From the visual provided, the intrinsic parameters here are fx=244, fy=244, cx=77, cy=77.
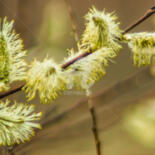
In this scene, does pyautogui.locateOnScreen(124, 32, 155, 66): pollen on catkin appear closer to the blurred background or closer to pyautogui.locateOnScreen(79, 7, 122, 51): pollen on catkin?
pyautogui.locateOnScreen(79, 7, 122, 51): pollen on catkin

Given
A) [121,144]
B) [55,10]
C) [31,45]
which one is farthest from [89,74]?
[121,144]

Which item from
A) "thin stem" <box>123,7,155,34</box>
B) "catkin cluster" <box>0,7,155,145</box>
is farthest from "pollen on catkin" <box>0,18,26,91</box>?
"thin stem" <box>123,7,155,34</box>

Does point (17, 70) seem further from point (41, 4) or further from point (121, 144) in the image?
point (121, 144)

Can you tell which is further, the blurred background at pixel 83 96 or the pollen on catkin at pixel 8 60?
the blurred background at pixel 83 96

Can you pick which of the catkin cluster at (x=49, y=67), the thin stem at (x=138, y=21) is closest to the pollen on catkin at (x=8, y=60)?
the catkin cluster at (x=49, y=67)

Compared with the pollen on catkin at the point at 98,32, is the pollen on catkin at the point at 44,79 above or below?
below

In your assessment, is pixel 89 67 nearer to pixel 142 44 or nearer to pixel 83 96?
pixel 142 44

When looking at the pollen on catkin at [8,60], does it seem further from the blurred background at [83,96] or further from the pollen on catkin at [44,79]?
the blurred background at [83,96]

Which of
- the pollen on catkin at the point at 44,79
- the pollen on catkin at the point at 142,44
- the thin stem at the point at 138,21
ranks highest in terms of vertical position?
the thin stem at the point at 138,21
